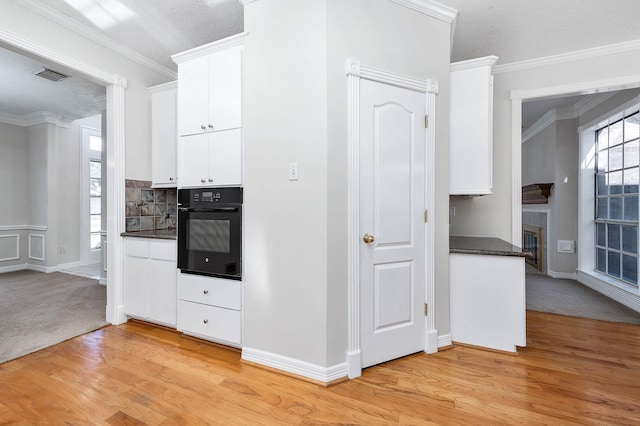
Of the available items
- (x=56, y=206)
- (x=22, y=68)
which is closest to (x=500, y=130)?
(x=22, y=68)

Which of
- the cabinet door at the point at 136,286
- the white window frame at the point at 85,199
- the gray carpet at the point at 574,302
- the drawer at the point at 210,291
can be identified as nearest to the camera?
the drawer at the point at 210,291

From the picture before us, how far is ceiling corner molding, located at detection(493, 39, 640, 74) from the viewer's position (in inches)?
109

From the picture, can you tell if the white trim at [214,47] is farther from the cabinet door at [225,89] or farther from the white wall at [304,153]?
the white wall at [304,153]

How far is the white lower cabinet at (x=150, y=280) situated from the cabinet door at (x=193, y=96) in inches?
39.4

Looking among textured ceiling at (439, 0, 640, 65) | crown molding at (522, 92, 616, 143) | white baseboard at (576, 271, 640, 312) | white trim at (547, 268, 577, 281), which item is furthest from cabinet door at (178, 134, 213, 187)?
white trim at (547, 268, 577, 281)

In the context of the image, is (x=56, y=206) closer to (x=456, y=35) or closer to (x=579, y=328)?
(x=456, y=35)

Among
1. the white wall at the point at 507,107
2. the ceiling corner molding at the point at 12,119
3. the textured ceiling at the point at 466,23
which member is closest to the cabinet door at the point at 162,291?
the textured ceiling at the point at 466,23

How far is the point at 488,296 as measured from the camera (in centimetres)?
229

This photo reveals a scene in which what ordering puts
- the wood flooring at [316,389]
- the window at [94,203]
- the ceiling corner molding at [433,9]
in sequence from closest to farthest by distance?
the wood flooring at [316,389] < the ceiling corner molding at [433,9] < the window at [94,203]

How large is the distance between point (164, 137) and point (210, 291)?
1673mm

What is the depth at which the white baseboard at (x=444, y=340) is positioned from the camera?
7.53 ft

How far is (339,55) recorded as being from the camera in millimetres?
Result: 1911

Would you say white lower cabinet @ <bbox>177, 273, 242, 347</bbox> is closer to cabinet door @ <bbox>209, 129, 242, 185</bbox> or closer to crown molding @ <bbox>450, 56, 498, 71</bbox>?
cabinet door @ <bbox>209, 129, 242, 185</bbox>

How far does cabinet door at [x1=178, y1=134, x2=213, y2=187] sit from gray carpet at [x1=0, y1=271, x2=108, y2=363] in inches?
65.0
